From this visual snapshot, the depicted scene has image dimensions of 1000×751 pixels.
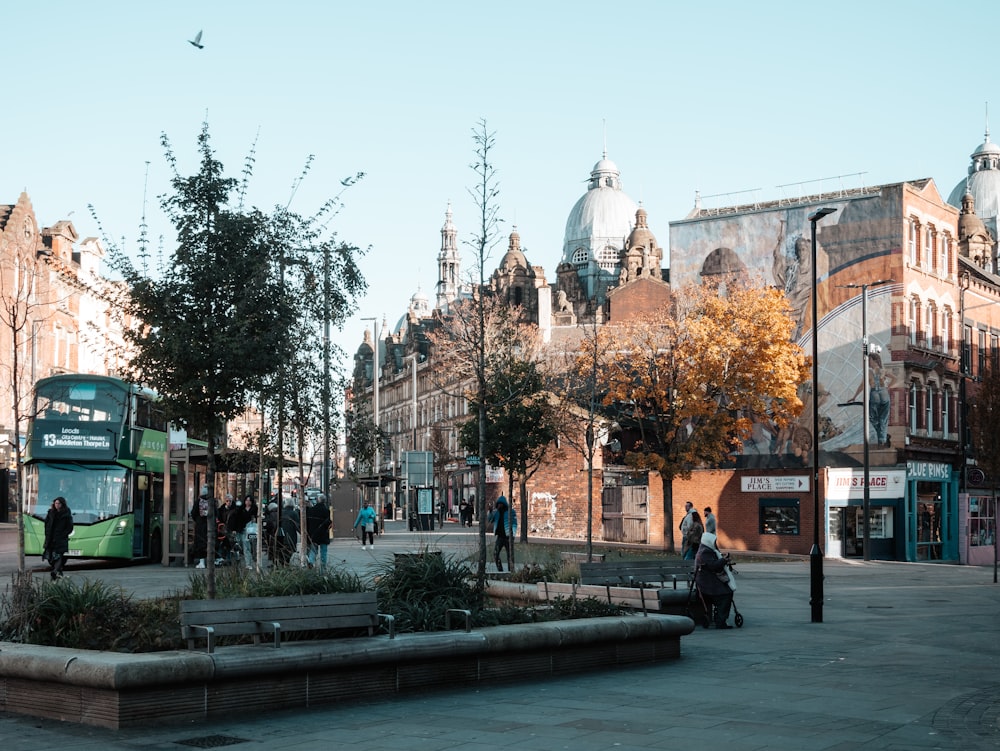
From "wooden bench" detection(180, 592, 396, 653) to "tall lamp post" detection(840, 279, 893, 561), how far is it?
3456 cm

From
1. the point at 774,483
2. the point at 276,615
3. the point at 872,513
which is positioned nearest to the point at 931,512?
the point at 872,513

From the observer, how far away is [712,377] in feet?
147

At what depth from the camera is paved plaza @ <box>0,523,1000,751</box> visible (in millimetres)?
9891

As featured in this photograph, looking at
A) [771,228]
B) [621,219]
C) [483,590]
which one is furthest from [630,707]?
[621,219]

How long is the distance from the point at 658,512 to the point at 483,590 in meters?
42.5

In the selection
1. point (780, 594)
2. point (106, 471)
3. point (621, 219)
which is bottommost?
point (780, 594)

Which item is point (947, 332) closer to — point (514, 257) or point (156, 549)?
point (156, 549)

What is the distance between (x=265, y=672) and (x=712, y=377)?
114 ft

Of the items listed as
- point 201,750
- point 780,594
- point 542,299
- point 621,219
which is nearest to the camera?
point 201,750

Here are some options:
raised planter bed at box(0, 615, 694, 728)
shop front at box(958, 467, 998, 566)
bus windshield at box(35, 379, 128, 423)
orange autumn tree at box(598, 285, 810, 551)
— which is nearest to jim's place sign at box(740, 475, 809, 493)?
orange autumn tree at box(598, 285, 810, 551)

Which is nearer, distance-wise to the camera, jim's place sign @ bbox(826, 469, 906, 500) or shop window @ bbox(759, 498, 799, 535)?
jim's place sign @ bbox(826, 469, 906, 500)

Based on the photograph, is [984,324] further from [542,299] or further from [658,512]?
[542,299]

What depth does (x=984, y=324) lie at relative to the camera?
187ft

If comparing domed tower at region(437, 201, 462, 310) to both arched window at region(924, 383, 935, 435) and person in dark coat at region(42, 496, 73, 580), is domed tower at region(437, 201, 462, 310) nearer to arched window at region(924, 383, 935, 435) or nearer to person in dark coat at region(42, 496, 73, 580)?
arched window at region(924, 383, 935, 435)
